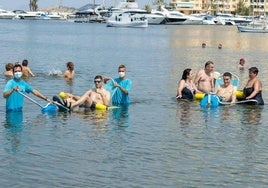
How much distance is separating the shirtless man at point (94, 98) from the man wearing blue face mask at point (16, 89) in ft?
4.96

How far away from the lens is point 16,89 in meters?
18.0

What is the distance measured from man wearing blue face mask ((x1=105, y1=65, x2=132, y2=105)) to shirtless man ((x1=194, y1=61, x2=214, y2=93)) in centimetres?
259

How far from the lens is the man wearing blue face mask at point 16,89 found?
1805cm

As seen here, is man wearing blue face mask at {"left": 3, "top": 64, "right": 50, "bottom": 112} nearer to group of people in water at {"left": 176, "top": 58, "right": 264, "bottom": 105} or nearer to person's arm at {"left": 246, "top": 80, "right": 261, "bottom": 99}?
group of people in water at {"left": 176, "top": 58, "right": 264, "bottom": 105}

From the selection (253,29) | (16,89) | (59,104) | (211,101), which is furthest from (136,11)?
(16,89)

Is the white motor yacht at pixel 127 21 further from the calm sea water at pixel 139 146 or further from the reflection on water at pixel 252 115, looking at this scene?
the reflection on water at pixel 252 115

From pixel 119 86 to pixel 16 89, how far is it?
146 inches

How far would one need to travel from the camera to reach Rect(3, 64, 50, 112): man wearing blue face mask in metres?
18.0

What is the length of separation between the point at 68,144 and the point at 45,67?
877 inches

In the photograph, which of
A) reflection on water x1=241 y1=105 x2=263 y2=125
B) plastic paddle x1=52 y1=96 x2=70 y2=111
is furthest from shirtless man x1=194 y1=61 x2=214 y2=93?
plastic paddle x1=52 y1=96 x2=70 y2=111

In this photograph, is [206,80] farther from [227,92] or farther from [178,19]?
[178,19]

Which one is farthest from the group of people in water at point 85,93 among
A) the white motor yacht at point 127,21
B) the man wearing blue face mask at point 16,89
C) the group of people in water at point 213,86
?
the white motor yacht at point 127,21

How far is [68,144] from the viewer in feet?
51.6

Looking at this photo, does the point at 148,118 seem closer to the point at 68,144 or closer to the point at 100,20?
the point at 68,144
